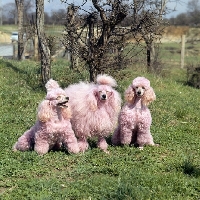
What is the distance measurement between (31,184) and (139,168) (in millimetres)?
1646

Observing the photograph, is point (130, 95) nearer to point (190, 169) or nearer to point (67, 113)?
point (67, 113)

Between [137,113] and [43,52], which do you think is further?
[43,52]

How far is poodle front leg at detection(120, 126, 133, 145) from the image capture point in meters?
6.88

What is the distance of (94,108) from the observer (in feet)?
21.0

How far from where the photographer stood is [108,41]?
9.30 m

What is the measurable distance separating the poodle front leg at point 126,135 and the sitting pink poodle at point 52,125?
3.00 ft

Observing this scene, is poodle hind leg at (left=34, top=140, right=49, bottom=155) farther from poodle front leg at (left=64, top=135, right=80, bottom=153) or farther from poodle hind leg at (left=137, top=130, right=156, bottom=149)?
poodle hind leg at (left=137, top=130, right=156, bottom=149)

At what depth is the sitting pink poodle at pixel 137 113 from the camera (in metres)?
6.77

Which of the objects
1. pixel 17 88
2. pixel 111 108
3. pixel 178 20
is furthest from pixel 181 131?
pixel 178 20

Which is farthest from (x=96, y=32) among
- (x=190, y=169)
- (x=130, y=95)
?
(x=190, y=169)

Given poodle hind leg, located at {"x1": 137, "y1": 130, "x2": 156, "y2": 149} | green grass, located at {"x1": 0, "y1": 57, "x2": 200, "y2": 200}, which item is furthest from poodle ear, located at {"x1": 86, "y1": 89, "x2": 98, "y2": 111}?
poodle hind leg, located at {"x1": 137, "y1": 130, "x2": 156, "y2": 149}

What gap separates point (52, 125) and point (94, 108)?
0.72m

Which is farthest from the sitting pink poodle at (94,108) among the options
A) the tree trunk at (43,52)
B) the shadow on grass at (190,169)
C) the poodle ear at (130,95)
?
the tree trunk at (43,52)

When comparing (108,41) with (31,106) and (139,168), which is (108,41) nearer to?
(31,106)
